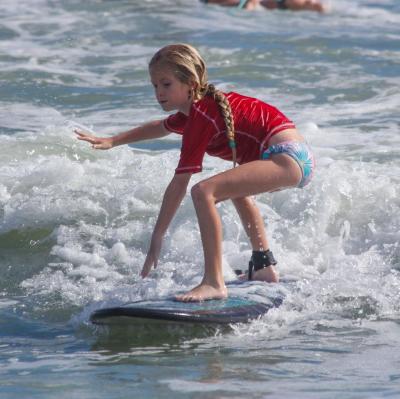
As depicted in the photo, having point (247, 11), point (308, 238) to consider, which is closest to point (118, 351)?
point (308, 238)

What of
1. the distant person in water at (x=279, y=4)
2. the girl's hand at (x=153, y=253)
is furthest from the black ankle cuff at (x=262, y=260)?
the distant person in water at (x=279, y=4)

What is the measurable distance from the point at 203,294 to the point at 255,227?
0.69 m

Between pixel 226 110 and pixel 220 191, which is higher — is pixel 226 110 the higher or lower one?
the higher one

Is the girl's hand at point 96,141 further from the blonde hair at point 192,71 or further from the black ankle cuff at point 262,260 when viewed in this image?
A: the black ankle cuff at point 262,260

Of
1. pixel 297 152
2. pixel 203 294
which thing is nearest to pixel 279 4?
pixel 297 152

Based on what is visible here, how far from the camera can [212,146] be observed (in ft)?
16.9

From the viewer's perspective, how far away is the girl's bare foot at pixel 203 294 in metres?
4.96

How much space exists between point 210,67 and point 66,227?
6.04 metres

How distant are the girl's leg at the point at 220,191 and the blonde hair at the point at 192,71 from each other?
0.49ft

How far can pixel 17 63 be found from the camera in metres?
12.5

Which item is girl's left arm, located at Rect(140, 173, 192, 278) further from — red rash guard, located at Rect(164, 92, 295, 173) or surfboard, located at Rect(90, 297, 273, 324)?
surfboard, located at Rect(90, 297, 273, 324)

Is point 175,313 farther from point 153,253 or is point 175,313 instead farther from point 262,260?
point 262,260

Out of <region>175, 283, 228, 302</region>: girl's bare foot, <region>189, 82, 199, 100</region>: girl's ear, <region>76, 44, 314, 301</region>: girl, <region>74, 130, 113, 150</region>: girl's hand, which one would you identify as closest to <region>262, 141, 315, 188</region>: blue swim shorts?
<region>76, 44, 314, 301</region>: girl

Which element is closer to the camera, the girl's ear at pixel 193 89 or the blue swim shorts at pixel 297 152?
the girl's ear at pixel 193 89
